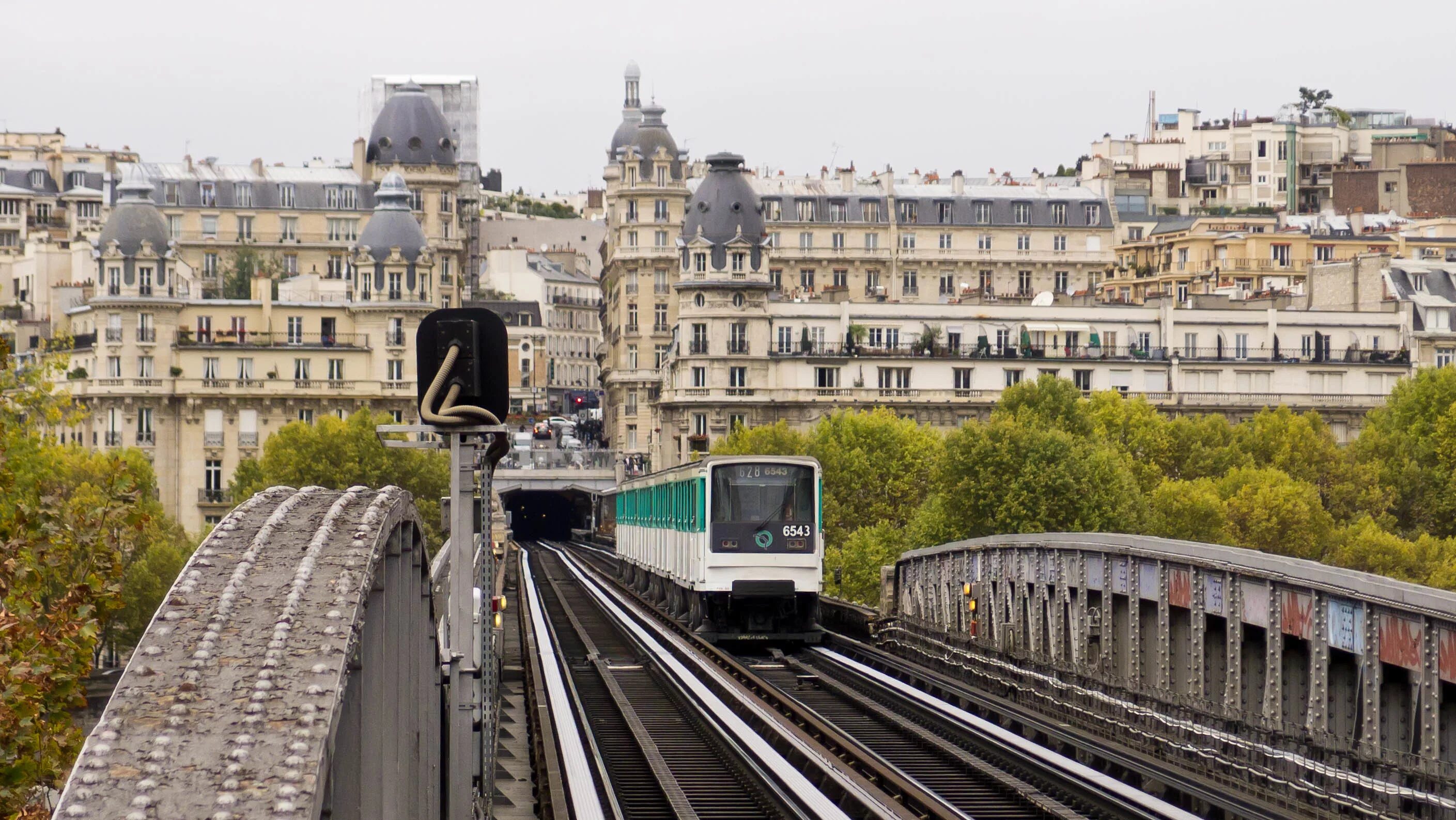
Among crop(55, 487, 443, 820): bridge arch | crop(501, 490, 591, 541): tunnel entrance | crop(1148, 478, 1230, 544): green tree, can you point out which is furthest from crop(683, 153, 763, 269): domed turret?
crop(55, 487, 443, 820): bridge arch

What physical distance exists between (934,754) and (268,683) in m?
21.3

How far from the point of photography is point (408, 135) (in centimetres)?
15950

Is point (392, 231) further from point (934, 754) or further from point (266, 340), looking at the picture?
point (934, 754)

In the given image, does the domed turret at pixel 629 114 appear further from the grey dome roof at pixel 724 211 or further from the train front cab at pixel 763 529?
the train front cab at pixel 763 529

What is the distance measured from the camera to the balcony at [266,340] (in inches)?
5212

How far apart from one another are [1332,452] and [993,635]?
68.0 meters

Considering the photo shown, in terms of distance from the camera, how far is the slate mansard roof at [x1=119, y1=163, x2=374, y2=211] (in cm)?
15762

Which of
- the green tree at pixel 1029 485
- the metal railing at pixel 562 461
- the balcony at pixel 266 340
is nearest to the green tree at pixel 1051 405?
the green tree at pixel 1029 485

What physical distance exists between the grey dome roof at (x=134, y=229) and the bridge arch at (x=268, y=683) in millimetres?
129651

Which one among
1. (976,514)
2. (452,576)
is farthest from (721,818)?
(976,514)

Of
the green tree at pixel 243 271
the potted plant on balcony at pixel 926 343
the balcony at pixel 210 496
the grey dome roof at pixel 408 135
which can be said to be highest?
the grey dome roof at pixel 408 135

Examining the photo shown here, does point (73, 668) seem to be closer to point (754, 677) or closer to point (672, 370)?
point (754, 677)

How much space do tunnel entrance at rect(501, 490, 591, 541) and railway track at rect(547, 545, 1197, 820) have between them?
11517 cm

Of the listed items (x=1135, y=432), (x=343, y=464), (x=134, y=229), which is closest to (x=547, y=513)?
(x=134, y=229)
